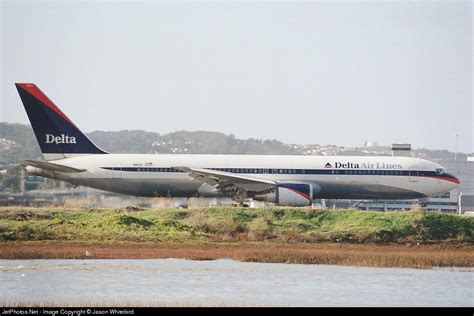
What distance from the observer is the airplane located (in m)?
51.3

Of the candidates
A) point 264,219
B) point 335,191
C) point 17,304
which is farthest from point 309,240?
point 17,304

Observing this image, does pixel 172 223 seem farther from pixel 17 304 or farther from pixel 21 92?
pixel 17 304

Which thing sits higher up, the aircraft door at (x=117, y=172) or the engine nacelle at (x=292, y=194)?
the aircraft door at (x=117, y=172)

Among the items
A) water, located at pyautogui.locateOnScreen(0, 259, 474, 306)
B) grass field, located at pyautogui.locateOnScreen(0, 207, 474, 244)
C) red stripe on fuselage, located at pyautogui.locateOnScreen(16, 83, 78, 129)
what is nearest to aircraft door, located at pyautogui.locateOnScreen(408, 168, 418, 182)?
grass field, located at pyautogui.locateOnScreen(0, 207, 474, 244)

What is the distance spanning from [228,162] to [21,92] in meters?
12.1

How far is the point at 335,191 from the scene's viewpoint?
5284 cm

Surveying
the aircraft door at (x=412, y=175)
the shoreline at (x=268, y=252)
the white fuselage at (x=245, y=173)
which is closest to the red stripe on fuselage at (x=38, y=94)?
the white fuselage at (x=245, y=173)

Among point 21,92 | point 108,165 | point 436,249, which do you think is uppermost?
point 21,92

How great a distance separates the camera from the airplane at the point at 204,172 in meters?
51.3

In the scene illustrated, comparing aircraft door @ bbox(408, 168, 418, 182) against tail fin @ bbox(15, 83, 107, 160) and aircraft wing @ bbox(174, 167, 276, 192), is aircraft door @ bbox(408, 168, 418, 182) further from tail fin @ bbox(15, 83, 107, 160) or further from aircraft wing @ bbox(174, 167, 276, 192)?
tail fin @ bbox(15, 83, 107, 160)

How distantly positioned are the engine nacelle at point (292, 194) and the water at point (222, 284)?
16.4 metres

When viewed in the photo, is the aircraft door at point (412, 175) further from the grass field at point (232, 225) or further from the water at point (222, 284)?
the water at point (222, 284)

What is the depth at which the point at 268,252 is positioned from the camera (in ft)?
123

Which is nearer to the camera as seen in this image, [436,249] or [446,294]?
[446,294]
